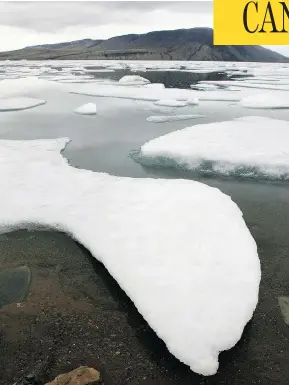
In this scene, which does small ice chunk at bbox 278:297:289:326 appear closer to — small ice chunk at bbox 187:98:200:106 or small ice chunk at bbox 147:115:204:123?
small ice chunk at bbox 147:115:204:123

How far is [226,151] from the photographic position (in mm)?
6082

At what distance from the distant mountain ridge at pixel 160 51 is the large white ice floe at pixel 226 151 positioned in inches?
3115

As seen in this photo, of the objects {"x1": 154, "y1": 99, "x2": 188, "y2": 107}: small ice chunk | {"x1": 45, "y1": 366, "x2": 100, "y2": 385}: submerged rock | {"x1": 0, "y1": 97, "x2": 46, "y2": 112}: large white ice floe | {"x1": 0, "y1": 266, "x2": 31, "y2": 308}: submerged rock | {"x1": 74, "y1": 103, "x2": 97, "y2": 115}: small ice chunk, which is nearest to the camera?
{"x1": 45, "y1": 366, "x2": 100, "y2": 385}: submerged rock

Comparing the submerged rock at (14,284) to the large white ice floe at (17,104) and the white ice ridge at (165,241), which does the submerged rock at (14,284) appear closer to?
the white ice ridge at (165,241)

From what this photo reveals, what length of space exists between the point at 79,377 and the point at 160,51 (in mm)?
109376

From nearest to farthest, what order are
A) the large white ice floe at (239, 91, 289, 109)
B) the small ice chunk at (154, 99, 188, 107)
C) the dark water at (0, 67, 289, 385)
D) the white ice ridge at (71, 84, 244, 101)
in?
1. the dark water at (0, 67, 289, 385)
2. the large white ice floe at (239, 91, 289, 109)
3. the small ice chunk at (154, 99, 188, 107)
4. the white ice ridge at (71, 84, 244, 101)

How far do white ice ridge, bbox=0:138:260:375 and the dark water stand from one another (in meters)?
0.17

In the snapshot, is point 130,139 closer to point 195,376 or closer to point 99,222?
point 99,222

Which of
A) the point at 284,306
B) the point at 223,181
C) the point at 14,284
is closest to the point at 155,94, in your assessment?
the point at 223,181

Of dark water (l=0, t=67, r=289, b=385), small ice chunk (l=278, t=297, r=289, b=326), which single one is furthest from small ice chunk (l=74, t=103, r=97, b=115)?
small ice chunk (l=278, t=297, r=289, b=326)

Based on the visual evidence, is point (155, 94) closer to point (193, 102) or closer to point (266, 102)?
point (193, 102)

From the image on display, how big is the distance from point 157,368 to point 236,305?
0.75 m

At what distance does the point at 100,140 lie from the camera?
791 cm

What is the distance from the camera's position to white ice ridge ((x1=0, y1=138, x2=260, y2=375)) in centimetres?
259
